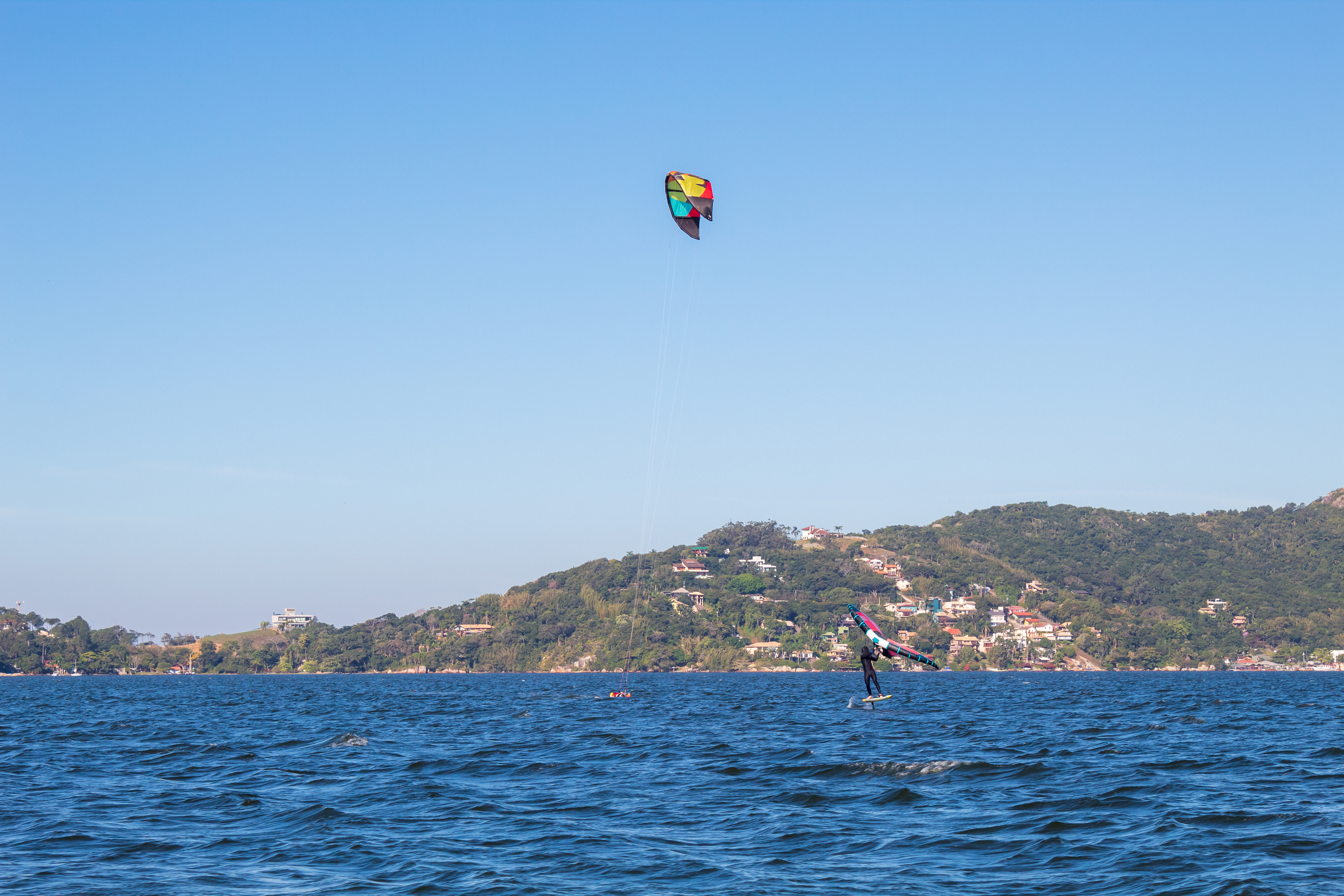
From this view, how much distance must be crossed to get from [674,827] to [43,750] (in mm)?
30590

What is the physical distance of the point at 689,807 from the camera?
87.6 feet

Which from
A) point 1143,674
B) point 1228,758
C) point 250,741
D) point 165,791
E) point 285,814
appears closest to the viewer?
point 285,814

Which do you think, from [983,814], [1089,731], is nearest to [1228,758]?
[1089,731]

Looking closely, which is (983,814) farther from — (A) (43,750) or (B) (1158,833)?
(A) (43,750)

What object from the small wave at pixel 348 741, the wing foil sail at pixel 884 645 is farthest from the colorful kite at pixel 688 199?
the small wave at pixel 348 741

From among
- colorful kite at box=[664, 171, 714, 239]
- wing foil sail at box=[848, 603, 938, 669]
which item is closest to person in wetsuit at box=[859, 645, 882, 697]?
wing foil sail at box=[848, 603, 938, 669]

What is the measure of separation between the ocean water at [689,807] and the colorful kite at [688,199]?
18609mm

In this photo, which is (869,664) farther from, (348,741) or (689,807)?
(348,741)

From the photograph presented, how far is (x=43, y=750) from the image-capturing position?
42.8 metres

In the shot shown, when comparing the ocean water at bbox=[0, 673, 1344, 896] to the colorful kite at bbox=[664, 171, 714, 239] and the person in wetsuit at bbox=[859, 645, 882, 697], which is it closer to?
the person in wetsuit at bbox=[859, 645, 882, 697]

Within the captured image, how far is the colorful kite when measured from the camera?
3997 centimetres

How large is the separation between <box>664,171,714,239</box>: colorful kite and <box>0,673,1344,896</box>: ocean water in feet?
61.1

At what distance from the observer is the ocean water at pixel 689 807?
19703mm

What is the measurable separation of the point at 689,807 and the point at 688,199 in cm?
2194
